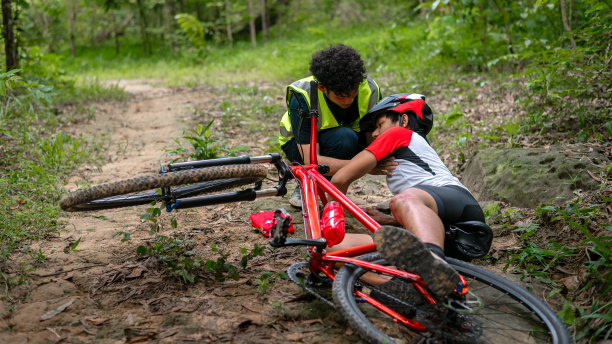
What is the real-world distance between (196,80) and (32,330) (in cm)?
925

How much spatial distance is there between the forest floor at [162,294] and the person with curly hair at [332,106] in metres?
0.58

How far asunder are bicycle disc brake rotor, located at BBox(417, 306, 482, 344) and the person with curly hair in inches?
46.5

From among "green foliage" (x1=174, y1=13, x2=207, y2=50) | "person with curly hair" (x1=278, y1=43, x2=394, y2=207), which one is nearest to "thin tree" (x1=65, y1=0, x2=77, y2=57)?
"green foliage" (x1=174, y1=13, x2=207, y2=50)

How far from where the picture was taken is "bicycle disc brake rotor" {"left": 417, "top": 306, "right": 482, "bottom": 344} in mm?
1927

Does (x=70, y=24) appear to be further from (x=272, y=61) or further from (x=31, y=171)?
(x=31, y=171)

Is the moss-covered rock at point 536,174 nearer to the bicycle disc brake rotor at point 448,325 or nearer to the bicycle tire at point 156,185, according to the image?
the bicycle disc brake rotor at point 448,325

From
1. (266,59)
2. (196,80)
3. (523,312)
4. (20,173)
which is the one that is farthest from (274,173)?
(266,59)

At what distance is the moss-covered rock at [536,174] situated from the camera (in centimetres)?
331

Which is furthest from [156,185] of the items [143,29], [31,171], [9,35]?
[143,29]

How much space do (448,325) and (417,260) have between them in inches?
12.8

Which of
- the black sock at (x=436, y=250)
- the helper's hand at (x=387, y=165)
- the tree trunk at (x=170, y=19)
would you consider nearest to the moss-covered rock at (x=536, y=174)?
the helper's hand at (x=387, y=165)

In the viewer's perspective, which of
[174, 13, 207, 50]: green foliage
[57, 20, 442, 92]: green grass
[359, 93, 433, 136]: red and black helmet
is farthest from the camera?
[174, 13, 207, 50]: green foliage

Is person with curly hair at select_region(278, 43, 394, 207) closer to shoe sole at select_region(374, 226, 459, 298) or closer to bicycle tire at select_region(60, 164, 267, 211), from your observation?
bicycle tire at select_region(60, 164, 267, 211)

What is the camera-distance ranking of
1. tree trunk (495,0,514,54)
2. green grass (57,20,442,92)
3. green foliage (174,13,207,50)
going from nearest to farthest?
tree trunk (495,0,514,54) < green grass (57,20,442,92) < green foliage (174,13,207,50)
